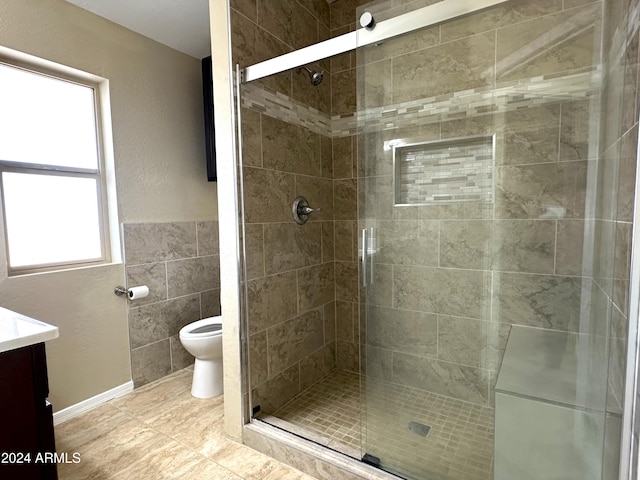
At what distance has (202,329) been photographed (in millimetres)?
2387

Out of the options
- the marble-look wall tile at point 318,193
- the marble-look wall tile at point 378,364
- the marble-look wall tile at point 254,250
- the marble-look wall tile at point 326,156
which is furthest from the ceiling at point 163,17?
the marble-look wall tile at point 378,364

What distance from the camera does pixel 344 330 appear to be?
8.59 feet

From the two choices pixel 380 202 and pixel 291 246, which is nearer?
pixel 380 202

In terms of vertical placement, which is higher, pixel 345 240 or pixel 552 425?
pixel 345 240

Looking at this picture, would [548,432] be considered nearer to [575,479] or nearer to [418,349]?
[575,479]

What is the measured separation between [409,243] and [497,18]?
1.22 m

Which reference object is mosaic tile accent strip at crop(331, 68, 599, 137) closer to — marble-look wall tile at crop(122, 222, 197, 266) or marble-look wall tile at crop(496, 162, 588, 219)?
marble-look wall tile at crop(496, 162, 588, 219)

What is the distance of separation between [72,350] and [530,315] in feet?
8.70

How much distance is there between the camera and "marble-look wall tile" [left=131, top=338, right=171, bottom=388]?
2.36 meters

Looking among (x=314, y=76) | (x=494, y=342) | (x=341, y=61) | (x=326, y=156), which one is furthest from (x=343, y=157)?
(x=494, y=342)

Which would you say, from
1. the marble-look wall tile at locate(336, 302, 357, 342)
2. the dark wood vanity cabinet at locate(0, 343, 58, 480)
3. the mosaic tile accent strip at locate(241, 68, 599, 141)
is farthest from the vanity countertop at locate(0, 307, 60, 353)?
the marble-look wall tile at locate(336, 302, 357, 342)

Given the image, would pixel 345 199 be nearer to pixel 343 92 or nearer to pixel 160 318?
pixel 343 92

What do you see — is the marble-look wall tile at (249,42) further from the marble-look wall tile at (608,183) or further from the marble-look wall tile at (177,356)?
the marble-look wall tile at (177,356)

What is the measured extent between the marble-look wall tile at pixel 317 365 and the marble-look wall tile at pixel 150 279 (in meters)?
1.16
